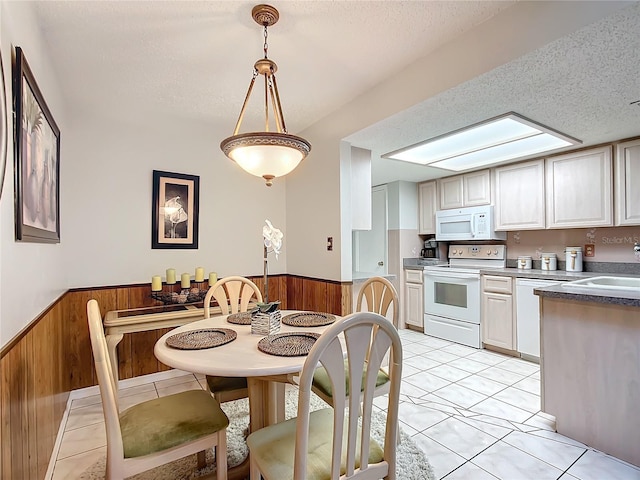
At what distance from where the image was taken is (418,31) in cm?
177

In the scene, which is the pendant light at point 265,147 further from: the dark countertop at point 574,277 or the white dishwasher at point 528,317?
the white dishwasher at point 528,317

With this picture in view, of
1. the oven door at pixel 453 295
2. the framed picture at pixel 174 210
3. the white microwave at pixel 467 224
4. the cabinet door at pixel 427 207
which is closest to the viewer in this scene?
the framed picture at pixel 174 210

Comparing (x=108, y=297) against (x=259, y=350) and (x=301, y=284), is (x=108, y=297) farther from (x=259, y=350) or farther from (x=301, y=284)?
(x=259, y=350)

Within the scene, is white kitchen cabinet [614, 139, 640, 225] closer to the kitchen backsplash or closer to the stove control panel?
the kitchen backsplash

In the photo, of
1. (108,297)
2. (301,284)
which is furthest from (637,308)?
(108,297)

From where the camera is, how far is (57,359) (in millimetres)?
2072

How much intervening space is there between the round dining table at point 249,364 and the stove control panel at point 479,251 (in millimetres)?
3123

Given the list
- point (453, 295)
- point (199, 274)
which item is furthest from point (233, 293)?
point (453, 295)

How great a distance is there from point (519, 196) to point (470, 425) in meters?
2.55

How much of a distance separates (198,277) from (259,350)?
5.68 feet

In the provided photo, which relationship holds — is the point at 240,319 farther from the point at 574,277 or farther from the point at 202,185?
the point at 574,277

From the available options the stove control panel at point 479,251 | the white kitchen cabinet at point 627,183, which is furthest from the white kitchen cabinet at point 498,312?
the white kitchen cabinet at point 627,183

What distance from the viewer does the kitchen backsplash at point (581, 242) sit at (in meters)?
3.07

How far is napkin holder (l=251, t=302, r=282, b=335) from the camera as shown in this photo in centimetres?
167
